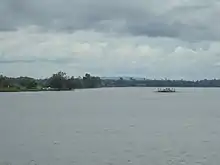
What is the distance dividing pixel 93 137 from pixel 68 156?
14.5 m

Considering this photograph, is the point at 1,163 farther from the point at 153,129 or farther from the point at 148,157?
the point at 153,129

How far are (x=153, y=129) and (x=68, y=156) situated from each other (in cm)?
2675

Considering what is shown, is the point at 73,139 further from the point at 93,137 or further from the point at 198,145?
the point at 198,145

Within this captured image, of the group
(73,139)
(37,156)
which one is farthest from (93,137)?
(37,156)

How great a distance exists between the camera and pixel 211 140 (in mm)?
48906

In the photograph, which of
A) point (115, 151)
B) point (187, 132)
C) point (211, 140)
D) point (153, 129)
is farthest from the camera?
point (153, 129)

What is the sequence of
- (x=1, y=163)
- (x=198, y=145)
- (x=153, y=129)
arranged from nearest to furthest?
(x=1, y=163) → (x=198, y=145) → (x=153, y=129)

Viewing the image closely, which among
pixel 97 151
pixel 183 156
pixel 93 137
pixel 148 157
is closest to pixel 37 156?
pixel 97 151

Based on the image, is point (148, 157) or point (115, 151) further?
point (115, 151)

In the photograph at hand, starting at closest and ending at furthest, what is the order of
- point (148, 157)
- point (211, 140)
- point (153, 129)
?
point (148, 157) → point (211, 140) → point (153, 129)

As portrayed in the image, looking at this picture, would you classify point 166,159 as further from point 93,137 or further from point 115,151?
point 93,137

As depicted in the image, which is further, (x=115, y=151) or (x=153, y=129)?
(x=153, y=129)

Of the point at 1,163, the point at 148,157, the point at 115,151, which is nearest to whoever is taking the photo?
the point at 1,163

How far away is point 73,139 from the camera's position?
49.7 meters
